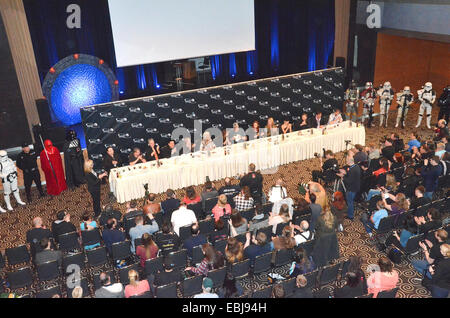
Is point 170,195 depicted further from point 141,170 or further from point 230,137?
point 230,137

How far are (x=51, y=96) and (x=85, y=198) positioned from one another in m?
5.10

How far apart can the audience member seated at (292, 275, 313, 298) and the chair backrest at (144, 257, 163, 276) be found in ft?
7.91

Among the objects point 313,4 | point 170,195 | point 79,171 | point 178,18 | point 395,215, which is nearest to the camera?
point 395,215

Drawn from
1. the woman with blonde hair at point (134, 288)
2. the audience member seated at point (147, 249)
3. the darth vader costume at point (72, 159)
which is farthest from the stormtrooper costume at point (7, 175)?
the woman with blonde hair at point (134, 288)

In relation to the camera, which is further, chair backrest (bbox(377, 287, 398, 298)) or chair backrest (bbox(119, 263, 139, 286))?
chair backrest (bbox(119, 263, 139, 286))

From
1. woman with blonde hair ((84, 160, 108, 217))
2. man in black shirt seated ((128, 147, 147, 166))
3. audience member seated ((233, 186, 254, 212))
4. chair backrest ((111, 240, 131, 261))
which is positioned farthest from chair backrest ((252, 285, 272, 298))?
man in black shirt seated ((128, 147, 147, 166))

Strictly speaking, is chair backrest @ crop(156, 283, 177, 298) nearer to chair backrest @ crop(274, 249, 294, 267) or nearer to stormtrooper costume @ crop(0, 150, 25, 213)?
chair backrest @ crop(274, 249, 294, 267)

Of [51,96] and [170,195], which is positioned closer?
[170,195]

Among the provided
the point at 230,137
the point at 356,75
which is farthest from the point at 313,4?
the point at 230,137

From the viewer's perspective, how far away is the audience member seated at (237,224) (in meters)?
8.47

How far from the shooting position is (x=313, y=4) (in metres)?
19.4

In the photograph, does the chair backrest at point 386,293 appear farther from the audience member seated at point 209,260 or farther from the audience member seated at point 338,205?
the audience member seated at point 338,205

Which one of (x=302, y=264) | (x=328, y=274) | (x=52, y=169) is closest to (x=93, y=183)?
(x=52, y=169)

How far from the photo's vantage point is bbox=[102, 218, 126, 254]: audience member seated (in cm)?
840
